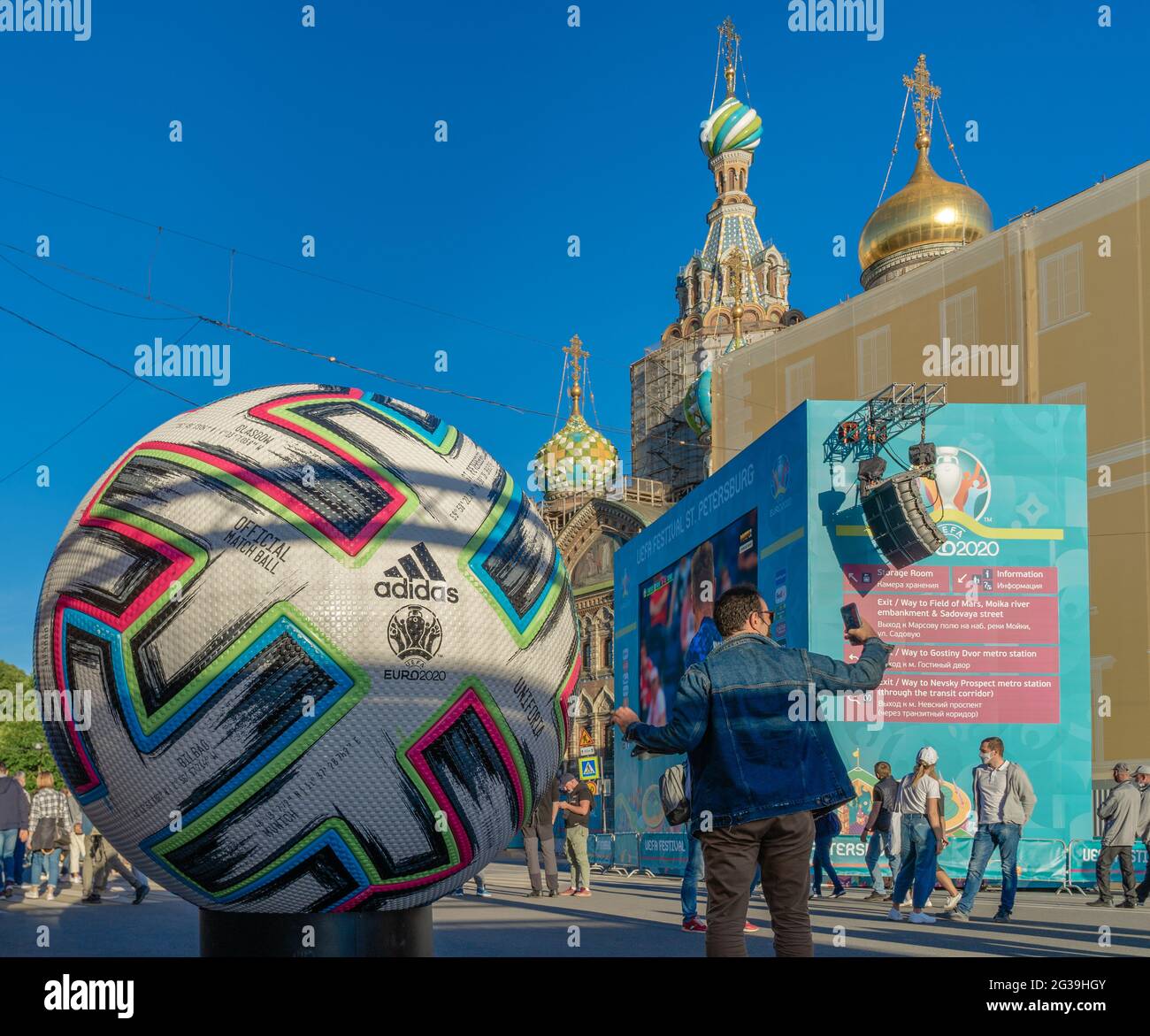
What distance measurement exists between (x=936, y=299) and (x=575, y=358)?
105ft

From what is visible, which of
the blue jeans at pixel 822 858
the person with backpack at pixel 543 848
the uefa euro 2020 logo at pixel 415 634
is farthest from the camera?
the blue jeans at pixel 822 858

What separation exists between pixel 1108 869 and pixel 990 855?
15.0 ft

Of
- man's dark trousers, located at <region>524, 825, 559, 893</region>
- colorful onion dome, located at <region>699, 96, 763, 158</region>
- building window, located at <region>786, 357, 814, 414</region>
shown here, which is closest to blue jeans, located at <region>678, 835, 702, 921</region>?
man's dark trousers, located at <region>524, 825, 559, 893</region>

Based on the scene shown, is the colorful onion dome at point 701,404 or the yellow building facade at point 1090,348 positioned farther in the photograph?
the colorful onion dome at point 701,404

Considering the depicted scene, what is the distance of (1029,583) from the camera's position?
2106 cm

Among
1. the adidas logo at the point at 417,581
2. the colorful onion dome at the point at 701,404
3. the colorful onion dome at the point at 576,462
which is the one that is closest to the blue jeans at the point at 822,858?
the adidas logo at the point at 417,581

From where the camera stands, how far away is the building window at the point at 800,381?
4053cm

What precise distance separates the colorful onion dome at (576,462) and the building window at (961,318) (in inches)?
1161

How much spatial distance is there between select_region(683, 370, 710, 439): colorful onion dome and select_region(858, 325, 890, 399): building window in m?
8.02

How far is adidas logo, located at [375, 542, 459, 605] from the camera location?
5055 millimetres

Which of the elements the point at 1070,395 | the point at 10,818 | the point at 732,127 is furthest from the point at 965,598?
the point at 732,127

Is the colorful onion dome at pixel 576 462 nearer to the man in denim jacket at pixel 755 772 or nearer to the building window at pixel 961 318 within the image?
the building window at pixel 961 318

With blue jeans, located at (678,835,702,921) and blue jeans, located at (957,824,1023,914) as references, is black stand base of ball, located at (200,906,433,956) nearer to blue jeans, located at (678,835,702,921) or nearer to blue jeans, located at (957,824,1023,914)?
→ blue jeans, located at (678,835,702,921)
